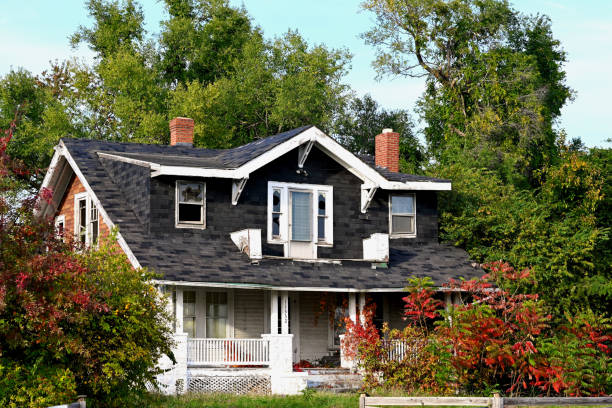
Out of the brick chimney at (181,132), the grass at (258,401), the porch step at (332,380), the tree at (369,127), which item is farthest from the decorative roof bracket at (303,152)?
the tree at (369,127)

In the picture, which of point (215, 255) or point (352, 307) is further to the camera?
point (352, 307)

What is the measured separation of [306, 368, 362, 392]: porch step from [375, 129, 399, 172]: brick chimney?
10819mm

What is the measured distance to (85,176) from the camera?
32.5 m

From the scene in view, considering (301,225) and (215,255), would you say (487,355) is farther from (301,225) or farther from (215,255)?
(215,255)

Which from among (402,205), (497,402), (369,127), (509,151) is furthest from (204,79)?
(497,402)

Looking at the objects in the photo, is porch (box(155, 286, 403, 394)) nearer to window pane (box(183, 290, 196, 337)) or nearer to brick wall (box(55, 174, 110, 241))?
window pane (box(183, 290, 196, 337))

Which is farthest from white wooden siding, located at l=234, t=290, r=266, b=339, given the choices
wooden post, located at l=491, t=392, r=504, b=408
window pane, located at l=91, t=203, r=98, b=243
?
wooden post, located at l=491, t=392, r=504, b=408

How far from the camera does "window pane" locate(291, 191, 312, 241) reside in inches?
1258

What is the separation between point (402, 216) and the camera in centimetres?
3494

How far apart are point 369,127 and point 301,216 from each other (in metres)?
27.6

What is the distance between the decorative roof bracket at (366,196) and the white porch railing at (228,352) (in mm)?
6914

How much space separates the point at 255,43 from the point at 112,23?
28.2 feet

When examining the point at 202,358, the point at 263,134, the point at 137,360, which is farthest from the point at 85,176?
the point at 263,134

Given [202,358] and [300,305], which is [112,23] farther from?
[202,358]
